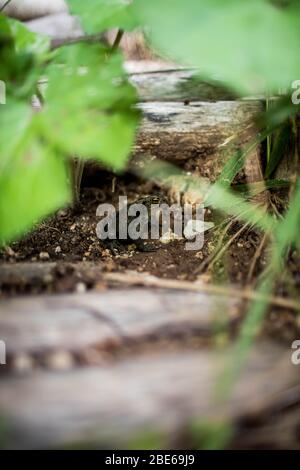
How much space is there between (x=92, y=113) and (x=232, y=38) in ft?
0.81

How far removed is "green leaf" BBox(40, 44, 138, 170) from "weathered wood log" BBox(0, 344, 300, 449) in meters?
0.32

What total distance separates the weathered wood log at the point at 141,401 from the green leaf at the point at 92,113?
0.32 metres

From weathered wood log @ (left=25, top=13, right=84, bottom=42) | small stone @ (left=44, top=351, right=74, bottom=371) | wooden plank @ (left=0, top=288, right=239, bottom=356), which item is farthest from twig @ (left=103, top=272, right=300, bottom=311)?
weathered wood log @ (left=25, top=13, right=84, bottom=42)

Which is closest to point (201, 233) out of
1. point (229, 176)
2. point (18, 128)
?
point (229, 176)

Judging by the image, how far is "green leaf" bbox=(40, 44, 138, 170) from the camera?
0.65m

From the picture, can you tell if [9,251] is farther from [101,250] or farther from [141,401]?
[141,401]

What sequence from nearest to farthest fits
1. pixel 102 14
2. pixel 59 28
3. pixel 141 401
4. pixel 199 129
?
pixel 141 401, pixel 102 14, pixel 199 129, pixel 59 28

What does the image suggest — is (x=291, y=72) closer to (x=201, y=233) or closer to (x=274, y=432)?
(x=274, y=432)

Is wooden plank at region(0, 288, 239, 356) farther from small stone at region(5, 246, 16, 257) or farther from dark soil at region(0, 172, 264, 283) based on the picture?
small stone at region(5, 246, 16, 257)

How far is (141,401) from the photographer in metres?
0.58

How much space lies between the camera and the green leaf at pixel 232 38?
0.57 m

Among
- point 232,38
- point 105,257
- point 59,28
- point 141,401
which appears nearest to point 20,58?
point 232,38

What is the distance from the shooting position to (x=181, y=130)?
1301mm

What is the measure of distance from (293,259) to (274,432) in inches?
14.4
